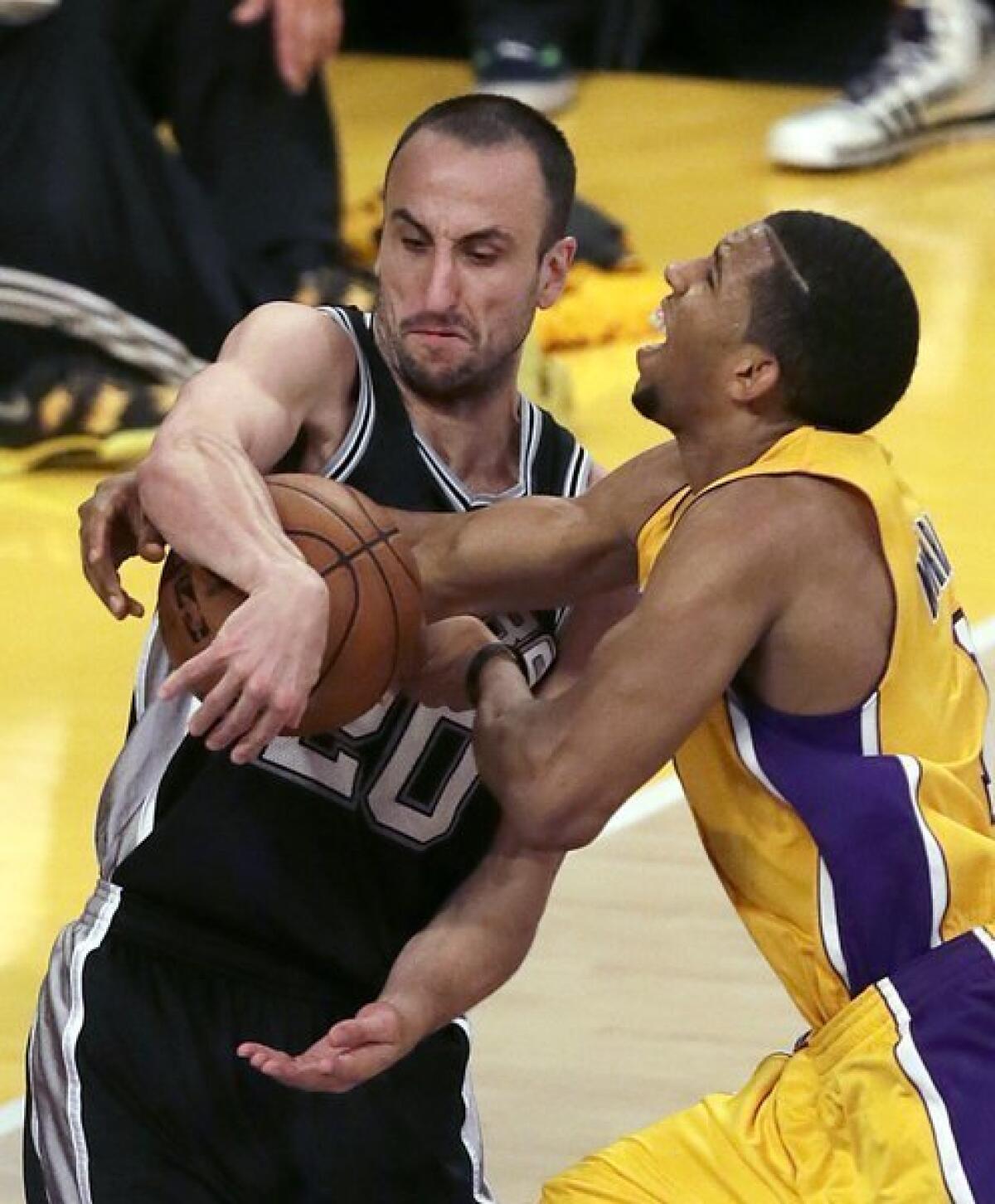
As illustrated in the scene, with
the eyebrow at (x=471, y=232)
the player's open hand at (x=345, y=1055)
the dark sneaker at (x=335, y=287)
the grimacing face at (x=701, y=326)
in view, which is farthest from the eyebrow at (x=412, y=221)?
the dark sneaker at (x=335, y=287)

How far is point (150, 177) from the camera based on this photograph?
8.28m

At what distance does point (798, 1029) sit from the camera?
526cm

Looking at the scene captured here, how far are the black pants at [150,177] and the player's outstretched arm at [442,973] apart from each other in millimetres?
4340

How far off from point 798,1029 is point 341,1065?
181 cm

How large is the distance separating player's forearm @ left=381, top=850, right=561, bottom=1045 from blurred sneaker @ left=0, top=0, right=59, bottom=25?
481cm

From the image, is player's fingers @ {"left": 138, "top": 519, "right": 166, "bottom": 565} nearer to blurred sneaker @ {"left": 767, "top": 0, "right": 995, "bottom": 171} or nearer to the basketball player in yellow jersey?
the basketball player in yellow jersey

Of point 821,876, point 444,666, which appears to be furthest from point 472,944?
point 821,876

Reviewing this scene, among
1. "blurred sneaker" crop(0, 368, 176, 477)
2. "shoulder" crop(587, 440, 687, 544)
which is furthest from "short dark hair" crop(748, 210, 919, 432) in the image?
"blurred sneaker" crop(0, 368, 176, 477)

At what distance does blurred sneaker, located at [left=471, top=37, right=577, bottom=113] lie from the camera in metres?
12.2

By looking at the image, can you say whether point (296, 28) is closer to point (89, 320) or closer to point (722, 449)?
point (89, 320)

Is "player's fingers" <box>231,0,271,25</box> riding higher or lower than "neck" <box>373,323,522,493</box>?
lower

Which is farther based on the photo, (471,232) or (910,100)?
(910,100)

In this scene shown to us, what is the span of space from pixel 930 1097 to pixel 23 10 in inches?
216

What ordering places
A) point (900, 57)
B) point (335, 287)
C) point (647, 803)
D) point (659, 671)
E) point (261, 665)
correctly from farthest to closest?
point (900, 57), point (335, 287), point (647, 803), point (659, 671), point (261, 665)
